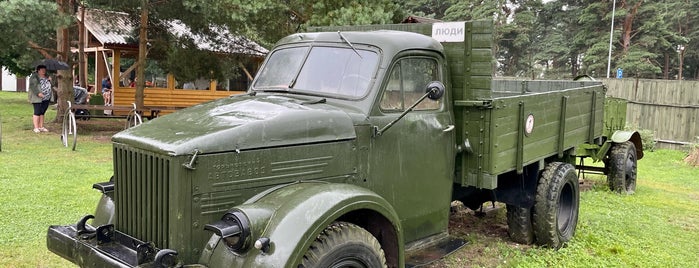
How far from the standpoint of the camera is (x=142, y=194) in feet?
11.7

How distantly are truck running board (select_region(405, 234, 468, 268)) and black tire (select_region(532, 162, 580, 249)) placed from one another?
45.1 inches

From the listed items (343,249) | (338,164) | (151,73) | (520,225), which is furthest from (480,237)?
(151,73)

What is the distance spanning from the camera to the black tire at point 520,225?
5.84 metres

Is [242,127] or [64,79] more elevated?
[64,79]

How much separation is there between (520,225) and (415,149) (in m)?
1.96

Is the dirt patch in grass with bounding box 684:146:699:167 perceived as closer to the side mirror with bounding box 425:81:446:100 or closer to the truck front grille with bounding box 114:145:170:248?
the side mirror with bounding box 425:81:446:100

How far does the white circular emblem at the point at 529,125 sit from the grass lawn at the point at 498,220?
1.22 m

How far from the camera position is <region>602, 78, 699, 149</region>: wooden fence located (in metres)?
14.9

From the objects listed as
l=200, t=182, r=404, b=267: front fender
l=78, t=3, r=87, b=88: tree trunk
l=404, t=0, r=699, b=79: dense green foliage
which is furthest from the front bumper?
l=404, t=0, r=699, b=79: dense green foliage

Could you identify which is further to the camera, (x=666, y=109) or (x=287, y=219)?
(x=666, y=109)

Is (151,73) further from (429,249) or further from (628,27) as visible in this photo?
(628,27)

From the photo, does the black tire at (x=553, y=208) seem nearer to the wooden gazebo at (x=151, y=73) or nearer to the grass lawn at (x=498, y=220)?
the grass lawn at (x=498, y=220)

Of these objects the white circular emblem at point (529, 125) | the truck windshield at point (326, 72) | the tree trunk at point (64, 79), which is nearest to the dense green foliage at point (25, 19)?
the tree trunk at point (64, 79)

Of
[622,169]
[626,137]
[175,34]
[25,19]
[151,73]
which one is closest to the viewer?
[622,169]
